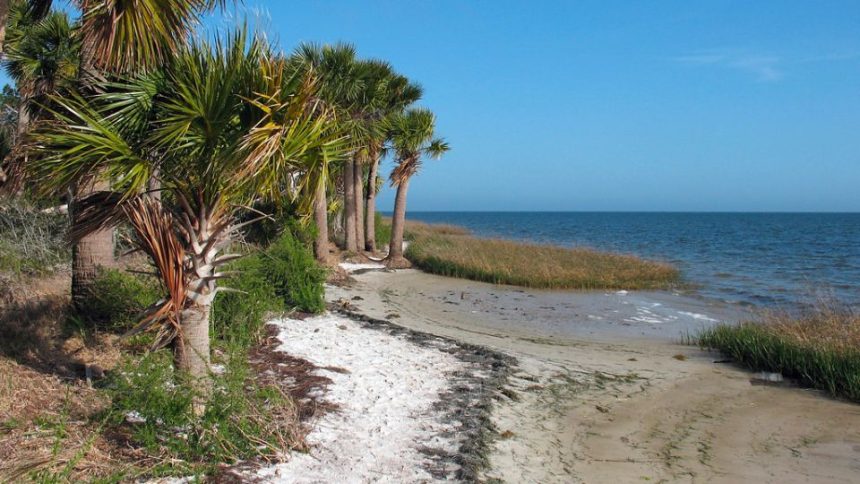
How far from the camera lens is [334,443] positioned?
593cm

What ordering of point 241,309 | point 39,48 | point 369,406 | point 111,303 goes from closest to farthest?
point 369,406 → point 111,303 → point 241,309 → point 39,48

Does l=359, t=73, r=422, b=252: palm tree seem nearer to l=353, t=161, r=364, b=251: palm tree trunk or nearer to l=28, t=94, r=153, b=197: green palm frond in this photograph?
l=353, t=161, r=364, b=251: palm tree trunk

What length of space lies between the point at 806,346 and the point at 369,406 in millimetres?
6754

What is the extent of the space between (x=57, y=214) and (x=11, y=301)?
15.2 ft

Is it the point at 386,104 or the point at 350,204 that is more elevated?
the point at 386,104

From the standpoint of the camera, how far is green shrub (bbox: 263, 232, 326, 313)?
1182 cm

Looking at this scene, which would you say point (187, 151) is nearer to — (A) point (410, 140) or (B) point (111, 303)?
(B) point (111, 303)

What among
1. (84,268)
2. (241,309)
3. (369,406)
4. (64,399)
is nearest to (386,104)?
(241,309)

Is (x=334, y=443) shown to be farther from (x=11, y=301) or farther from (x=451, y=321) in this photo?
(x=451, y=321)

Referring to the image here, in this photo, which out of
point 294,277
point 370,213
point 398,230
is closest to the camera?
point 294,277

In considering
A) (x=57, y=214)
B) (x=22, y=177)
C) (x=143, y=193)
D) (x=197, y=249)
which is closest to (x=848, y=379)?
(x=197, y=249)

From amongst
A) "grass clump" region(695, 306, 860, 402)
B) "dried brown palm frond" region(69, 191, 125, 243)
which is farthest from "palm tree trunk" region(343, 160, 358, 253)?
"dried brown palm frond" region(69, 191, 125, 243)

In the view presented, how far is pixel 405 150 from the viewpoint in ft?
79.7

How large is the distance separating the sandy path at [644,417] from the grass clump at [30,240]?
6349 millimetres
